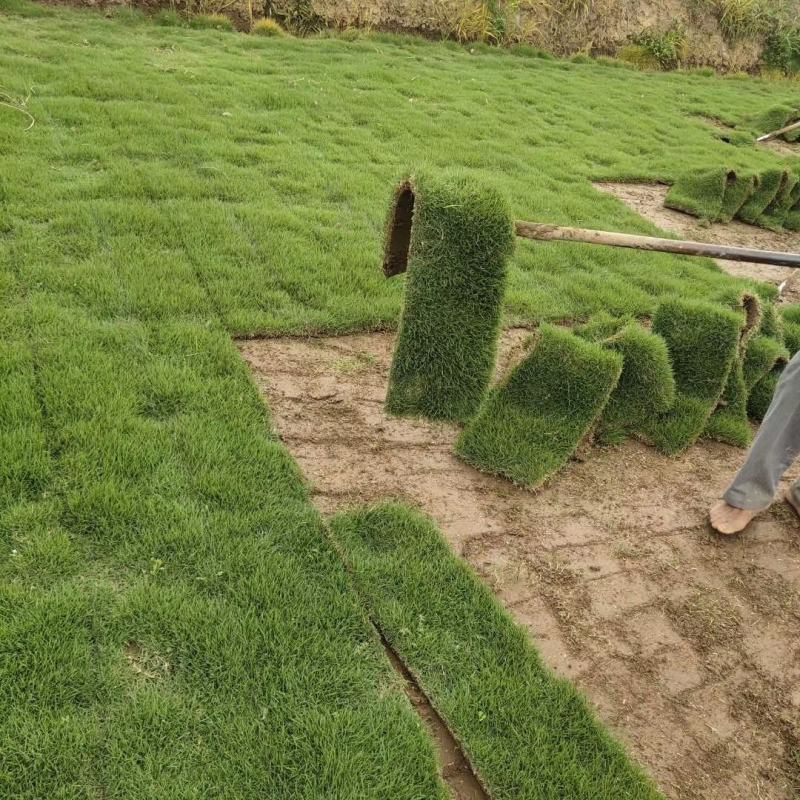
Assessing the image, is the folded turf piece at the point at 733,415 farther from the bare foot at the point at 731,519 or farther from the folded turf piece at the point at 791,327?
the bare foot at the point at 731,519

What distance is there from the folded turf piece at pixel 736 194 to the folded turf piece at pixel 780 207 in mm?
376

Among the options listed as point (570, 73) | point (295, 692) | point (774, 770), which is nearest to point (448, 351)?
point (295, 692)

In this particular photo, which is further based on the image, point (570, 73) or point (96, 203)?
point (570, 73)

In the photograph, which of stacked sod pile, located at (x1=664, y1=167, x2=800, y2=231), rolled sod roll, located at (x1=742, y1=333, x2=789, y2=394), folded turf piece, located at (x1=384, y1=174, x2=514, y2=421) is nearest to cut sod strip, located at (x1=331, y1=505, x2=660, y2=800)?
folded turf piece, located at (x1=384, y1=174, x2=514, y2=421)

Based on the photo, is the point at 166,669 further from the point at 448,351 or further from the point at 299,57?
the point at 299,57

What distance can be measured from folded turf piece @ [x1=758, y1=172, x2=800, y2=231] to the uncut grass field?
1.89 m

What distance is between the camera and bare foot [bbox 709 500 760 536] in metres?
3.54

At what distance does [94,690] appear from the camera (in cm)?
226

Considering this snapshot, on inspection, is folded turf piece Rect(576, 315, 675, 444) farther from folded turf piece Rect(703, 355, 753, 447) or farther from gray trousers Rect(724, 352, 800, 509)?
gray trousers Rect(724, 352, 800, 509)

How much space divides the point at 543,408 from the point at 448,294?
1.10 m

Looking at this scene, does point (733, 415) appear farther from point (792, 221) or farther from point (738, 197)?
point (792, 221)

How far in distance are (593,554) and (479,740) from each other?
121 centimetres

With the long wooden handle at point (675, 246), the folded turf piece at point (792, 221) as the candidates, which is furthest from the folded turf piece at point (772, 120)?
the long wooden handle at point (675, 246)

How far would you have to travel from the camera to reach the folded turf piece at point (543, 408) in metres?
3.66
